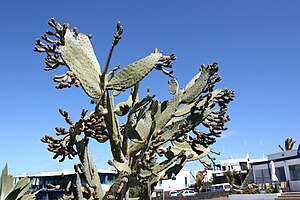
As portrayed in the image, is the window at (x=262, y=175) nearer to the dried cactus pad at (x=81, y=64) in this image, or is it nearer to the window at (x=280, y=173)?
the window at (x=280, y=173)

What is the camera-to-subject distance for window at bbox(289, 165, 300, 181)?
18.8 m

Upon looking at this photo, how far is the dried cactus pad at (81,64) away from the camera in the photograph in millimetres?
1999

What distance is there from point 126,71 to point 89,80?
9.4 inches

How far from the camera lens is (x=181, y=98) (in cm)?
240

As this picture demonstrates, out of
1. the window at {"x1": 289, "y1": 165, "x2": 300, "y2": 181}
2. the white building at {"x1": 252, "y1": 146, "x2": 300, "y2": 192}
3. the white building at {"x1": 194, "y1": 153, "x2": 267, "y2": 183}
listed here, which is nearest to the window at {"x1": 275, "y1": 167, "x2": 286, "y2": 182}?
the white building at {"x1": 252, "y1": 146, "x2": 300, "y2": 192}

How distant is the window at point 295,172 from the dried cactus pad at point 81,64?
19243mm

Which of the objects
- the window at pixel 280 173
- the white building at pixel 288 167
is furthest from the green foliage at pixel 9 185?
the window at pixel 280 173

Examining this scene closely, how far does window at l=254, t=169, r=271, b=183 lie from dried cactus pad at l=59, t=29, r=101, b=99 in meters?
21.7

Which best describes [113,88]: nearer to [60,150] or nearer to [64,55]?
[64,55]

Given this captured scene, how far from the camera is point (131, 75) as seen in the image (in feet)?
6.82

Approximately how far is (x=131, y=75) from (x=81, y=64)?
1.05 ft

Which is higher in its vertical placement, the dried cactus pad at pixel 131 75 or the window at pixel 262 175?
the window at pixel 262 175

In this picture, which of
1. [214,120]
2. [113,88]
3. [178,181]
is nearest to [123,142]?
[113,88]

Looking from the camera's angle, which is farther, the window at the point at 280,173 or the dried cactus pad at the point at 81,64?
the window at the point at 280,173
